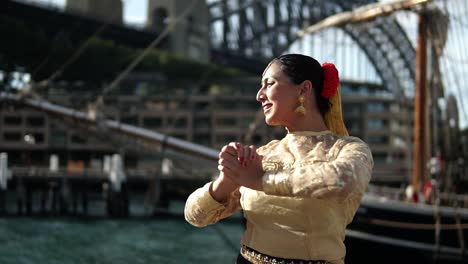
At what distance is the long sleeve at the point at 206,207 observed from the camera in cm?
310

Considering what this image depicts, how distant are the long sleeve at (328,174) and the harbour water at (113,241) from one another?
63.3 ft

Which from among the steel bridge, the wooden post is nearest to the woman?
the wooden post

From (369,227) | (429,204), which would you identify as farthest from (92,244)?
(429,204)

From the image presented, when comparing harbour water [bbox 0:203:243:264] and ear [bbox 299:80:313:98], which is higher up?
ear [bbox 299:80:313:98]

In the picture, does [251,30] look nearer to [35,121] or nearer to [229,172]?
[35,121]

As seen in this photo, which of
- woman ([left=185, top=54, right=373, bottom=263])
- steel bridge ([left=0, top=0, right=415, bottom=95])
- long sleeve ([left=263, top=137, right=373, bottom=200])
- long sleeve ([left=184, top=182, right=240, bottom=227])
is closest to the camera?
long sleeve ([left=263, top=137, right=373, bottom=200])

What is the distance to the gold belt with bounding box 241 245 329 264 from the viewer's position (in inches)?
114

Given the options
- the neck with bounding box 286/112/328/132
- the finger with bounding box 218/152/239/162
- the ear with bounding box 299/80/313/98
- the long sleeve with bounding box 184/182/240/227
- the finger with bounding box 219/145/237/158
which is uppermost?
the ear with bounding box 299/80/313/98

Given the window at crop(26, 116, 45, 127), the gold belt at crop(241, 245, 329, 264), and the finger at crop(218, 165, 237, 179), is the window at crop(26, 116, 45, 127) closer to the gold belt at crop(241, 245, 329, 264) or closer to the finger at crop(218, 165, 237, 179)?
the gold belt at crop(241, 245, 329, 264)

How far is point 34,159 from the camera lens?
225ft

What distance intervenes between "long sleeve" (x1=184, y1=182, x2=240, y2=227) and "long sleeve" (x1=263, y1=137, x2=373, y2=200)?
0.34 m

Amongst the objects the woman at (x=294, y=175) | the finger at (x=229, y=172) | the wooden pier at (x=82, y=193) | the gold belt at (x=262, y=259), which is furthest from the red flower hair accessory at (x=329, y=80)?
the wooden pier at (x=82, y=193)

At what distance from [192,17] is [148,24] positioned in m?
6.94

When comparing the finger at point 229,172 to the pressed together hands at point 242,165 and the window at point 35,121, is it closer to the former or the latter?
the pressed together hands at point 242,165
